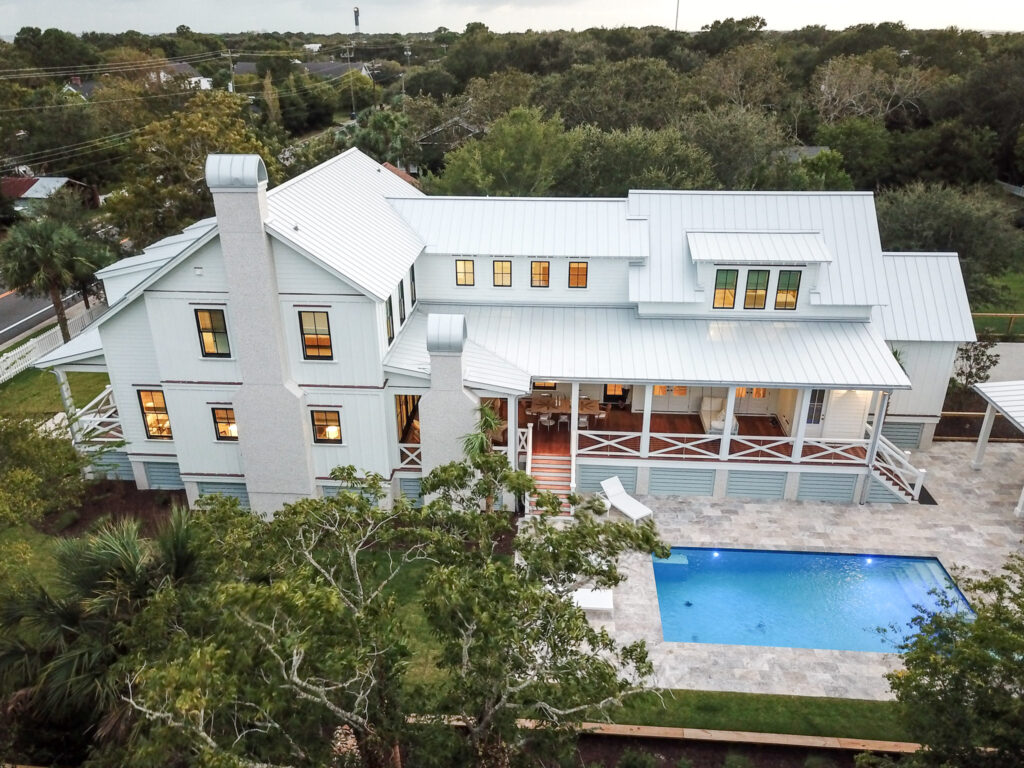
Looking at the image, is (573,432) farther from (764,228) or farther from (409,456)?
(764,228)

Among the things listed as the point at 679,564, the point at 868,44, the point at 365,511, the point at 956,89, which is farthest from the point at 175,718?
the point at 868,44

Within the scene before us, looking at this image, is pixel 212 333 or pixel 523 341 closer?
pixel 212 333

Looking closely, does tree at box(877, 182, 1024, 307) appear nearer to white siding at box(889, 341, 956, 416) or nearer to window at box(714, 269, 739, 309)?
white siding at box(889, 341, 956, 416)

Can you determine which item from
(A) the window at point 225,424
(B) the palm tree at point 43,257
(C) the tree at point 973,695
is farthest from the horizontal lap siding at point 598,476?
(B) the palm tree at point 43,257

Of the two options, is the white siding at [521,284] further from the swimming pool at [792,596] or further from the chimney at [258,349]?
the swimming pool at [792,596]

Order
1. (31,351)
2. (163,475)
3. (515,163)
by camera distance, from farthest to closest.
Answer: (515,163)
(31,351)
(163,475)

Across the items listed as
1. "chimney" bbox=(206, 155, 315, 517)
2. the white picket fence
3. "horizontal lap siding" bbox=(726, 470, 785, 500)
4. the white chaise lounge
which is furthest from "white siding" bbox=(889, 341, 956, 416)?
the white picket fence

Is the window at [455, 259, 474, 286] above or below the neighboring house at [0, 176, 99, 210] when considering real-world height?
above

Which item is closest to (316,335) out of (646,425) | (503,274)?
(503,274)
